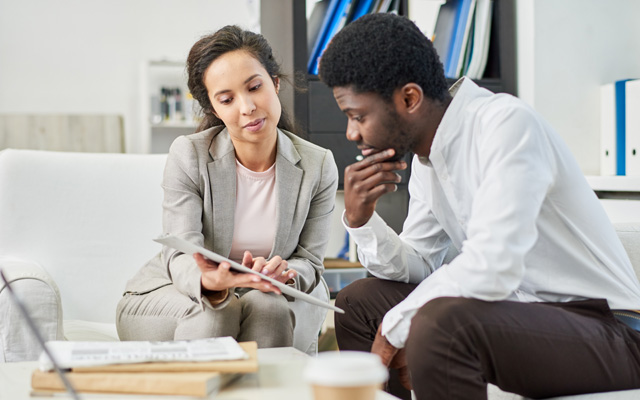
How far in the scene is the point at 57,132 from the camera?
180 inches

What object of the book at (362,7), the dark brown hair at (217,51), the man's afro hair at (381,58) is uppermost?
the book at (362,7)

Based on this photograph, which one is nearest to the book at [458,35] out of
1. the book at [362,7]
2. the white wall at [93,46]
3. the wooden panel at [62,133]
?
the book at [362,7]

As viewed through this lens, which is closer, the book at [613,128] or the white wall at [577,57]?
the book at [613,128]

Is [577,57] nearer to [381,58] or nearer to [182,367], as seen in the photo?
[381,58]

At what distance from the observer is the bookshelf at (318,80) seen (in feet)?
7.91

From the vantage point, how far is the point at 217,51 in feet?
5.36

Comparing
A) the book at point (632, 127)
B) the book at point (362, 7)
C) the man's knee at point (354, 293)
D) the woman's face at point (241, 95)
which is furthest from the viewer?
the book at point (362, 7)

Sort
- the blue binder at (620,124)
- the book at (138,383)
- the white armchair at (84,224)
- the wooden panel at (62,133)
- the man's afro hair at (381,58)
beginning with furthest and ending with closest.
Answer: the wooden panel at (62,133) → the blue binder at (620,124) → the white armchair at (84,224) → the man's afro hair at (381,58) → the book at (138,383)

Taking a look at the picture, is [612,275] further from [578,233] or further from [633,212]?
[633,212]

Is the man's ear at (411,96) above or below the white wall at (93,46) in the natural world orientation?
below

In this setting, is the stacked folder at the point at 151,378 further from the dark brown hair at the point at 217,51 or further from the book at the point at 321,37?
the book at the point at 321,37

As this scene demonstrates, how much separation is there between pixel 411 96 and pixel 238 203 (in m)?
0.66

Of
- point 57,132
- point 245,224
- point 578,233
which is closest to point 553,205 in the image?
point 578,233

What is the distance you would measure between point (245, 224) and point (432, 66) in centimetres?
71
